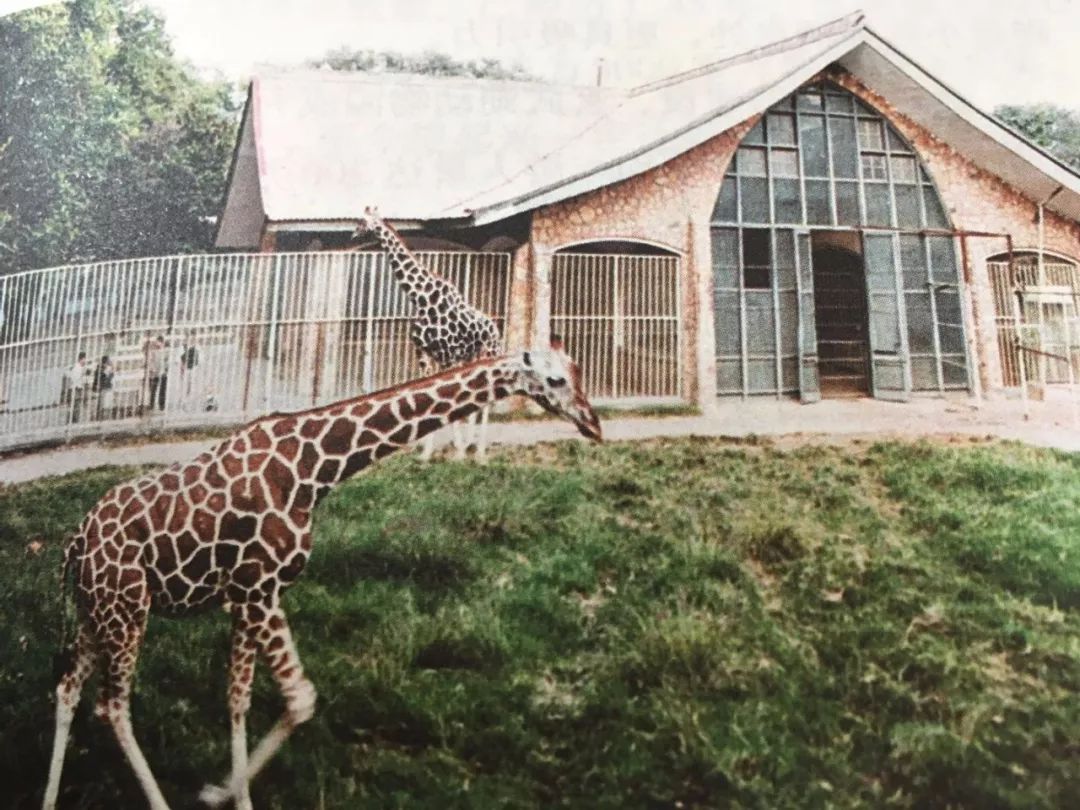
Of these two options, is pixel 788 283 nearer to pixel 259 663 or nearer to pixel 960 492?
pixel 960 492

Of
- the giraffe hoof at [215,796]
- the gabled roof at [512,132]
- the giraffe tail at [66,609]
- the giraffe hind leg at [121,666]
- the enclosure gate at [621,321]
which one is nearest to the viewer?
the giraffe hoof at [215,796]

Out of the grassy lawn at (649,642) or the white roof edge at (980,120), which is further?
the white roof edge at (980,120)

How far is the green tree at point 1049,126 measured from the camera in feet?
7.90

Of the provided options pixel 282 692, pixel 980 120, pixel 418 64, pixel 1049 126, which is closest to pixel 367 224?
pixel 418 64

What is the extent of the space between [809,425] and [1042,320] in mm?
852

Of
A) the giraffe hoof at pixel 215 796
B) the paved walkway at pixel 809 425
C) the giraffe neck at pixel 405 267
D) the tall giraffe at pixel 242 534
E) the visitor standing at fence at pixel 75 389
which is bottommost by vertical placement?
the giraffe hoof at pixel 215 796

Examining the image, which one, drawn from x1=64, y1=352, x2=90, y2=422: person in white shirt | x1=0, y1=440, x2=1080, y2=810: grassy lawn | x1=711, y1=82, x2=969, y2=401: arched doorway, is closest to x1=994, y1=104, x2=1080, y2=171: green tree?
x1=711, y1=82, x2=969, y2=401: arched doorway

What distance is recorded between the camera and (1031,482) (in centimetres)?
220

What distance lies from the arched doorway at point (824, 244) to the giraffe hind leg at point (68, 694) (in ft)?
6.59

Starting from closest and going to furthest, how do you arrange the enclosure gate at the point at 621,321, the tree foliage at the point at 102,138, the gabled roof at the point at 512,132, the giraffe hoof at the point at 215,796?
the giraffe hoof at the point at 215,796 < the enclosure gate at the point at 621,321 < the gabled roof at the point at 512,132 < the tree foliage at the point at 102,138

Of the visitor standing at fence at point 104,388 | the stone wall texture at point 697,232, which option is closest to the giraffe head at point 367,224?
the stone wall texture at point 697,232

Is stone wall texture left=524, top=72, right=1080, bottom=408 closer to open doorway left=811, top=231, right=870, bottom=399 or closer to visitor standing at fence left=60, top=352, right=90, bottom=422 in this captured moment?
open doorway left=811, top=231, right=870, bottom=399

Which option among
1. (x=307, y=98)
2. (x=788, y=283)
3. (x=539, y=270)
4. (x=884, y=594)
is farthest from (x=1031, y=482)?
(x=307, y=98)

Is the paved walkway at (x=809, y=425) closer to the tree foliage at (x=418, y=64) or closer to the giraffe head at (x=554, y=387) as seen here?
the giraffe head at (x=554, y=387)
